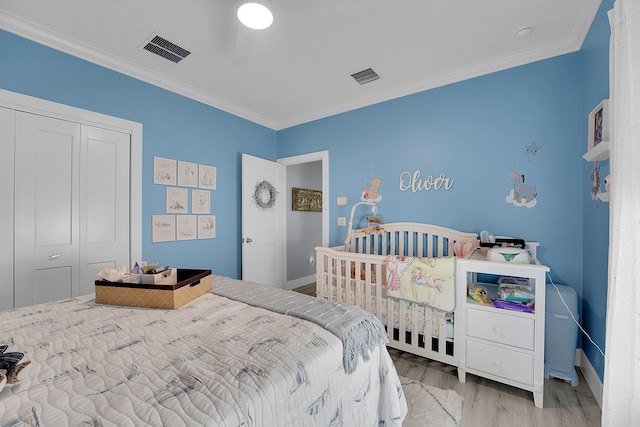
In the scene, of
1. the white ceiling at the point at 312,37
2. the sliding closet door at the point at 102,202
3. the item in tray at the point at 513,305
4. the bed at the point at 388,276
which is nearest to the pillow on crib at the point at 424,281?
the bed at the point at 388,276

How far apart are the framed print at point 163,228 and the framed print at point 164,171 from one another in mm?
348

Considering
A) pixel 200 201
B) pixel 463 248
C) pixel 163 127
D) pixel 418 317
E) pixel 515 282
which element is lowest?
pixel 418 317

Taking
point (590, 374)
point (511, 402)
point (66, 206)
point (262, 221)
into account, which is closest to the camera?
point (511, 402)

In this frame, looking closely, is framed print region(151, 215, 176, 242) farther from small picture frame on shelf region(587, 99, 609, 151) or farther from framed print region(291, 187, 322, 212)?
small picture frame on shelf region(587, 99, 609, 151)

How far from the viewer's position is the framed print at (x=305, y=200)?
4.61 metres

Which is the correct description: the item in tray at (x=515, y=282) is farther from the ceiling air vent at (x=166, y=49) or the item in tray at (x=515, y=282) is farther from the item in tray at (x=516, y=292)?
the ceiling air vent at (x=166, y=49)

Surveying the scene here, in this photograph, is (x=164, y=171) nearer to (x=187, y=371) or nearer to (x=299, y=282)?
(x=187, y=371)

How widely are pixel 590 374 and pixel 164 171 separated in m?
3.79

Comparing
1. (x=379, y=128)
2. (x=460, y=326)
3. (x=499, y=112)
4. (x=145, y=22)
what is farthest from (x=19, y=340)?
(x=499, y=112)

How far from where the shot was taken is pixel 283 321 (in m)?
1.16

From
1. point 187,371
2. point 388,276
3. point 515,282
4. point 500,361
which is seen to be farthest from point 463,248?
point 187,371

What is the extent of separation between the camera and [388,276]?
218 centimetres

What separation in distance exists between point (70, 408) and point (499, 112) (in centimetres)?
310

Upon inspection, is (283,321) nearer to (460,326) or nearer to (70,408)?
(70,408)
